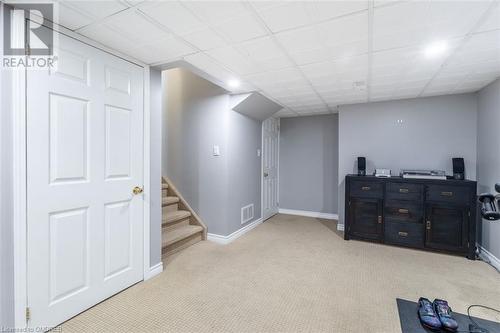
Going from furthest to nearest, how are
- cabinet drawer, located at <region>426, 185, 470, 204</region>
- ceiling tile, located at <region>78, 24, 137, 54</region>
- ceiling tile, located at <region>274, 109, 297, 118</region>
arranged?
ceiling tile, located at <region>274, 109, 297, 118</region> < cabinet drawer, located at <region>426, 185, 470, 204</region> < ceiling tile, located at <region>78, 24, 137, 54</region>

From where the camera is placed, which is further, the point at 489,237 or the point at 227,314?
the point at 489,237

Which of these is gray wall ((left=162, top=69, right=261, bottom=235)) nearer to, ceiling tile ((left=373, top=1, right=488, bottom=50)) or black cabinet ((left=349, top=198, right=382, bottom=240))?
black cabinet ((left=349, top=198, right=382, bottom=240))

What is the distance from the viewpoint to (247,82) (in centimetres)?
291

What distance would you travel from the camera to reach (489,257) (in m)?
2.84

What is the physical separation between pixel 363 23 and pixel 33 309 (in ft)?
9.60

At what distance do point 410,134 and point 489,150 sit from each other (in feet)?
3.13

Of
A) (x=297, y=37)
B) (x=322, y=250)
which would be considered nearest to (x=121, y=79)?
(x=297, y=37)

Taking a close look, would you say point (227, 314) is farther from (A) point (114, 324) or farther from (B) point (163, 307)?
(A) point (114, 324)

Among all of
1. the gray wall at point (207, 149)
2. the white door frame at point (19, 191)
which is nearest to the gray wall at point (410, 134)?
the gray wall at point (207, 149)

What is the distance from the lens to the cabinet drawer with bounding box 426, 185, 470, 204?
2.99 metres

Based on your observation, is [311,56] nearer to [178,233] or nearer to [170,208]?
[178,233]

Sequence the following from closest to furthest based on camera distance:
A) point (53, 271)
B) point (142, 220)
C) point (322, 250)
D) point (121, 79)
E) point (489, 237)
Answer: point (53, 271) → point (121, 79) → point (142, 220) → point (489, 237) → point (322, 250)

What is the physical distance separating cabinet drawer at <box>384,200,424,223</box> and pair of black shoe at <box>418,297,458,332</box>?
5.29 ft

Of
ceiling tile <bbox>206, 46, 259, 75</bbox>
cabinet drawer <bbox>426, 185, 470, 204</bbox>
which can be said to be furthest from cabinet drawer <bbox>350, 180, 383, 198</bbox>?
ceiling tile <bbox>206, 46, 259, 75</bbox>
